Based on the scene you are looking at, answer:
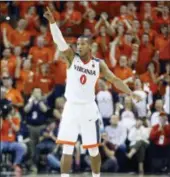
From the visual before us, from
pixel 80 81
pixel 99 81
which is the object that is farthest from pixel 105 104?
pixel 80 81

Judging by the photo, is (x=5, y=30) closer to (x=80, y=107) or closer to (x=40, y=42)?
(x=40, y=42)

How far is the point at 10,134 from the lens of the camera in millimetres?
16156

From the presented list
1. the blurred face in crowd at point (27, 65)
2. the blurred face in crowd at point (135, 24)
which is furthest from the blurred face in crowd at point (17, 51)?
the blurred face in crowd at point (135, 24)

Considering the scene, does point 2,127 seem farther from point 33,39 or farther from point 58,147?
point 33,39

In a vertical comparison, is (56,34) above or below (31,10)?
below

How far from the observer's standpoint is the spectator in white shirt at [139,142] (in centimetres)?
1612

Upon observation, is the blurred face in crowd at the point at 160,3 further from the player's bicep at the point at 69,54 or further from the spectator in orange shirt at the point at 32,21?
the player's bicep at the point at 69,54

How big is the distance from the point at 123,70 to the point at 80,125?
7565 mm

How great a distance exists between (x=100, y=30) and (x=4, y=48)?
2.66 meters

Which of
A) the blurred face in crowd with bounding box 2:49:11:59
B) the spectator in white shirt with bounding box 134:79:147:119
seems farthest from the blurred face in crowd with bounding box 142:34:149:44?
the blurred face in crowd with bounding box 2:49:11:59

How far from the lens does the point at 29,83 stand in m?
17.4

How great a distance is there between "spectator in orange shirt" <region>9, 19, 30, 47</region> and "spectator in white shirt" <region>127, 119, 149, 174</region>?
4499 mm

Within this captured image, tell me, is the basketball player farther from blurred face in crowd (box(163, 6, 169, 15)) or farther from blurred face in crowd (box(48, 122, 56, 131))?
blurred face in crowd (box(163, 6, 169, 15))

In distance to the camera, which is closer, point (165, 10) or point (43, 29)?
→ point (43, 29)
